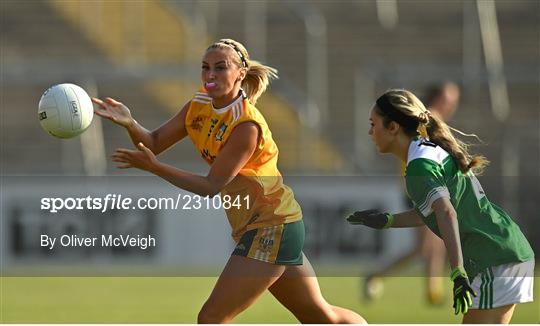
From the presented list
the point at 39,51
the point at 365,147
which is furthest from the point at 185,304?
the point at 39,51

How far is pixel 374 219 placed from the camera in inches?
266

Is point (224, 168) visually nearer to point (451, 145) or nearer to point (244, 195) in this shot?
point (244, 195)

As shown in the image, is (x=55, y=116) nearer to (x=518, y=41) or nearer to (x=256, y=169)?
(x=256, y=169)

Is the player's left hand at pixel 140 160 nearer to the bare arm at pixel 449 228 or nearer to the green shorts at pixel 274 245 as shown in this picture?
the green shorts at pixel 274 245

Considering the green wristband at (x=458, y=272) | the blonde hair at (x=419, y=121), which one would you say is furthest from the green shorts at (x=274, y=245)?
the green wristband at (x=458, y=272)

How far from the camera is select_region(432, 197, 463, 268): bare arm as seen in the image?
5.77 m

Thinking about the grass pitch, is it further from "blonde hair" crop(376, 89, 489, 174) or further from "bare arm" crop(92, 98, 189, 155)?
"blonde hair" crop(376, 89, 489, 174)

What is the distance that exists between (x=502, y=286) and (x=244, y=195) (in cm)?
158

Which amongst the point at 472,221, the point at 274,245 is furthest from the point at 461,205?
the point at 274,245

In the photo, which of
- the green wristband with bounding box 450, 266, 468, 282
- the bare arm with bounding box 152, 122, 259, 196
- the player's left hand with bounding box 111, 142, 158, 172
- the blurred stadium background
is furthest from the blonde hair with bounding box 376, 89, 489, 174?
the blurred stadium background

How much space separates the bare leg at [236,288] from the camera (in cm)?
666

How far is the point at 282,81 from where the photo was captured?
19250 mm

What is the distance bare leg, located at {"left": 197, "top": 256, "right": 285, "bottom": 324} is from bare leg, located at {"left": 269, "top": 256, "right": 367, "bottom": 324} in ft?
0.49

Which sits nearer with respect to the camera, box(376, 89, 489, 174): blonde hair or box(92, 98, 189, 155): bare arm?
box(376, 89, 489, 174): blonde hair
